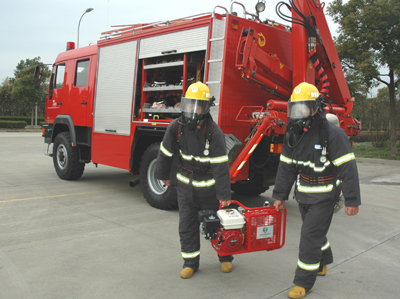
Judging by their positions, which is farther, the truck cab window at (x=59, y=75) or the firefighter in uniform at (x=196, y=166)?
the truck cab window at (x=59, y=75)

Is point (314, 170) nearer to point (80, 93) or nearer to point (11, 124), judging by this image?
point (80, 93)

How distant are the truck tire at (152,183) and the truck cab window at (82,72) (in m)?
2.73

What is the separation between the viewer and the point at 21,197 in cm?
712

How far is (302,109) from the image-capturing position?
343 cm

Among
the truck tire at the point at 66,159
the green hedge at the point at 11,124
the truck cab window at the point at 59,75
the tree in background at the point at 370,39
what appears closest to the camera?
the truck tire at the point at 66,159

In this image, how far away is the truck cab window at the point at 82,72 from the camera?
830 cm

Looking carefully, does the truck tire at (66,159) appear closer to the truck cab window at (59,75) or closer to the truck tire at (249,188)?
the truck cab window at (59,75)

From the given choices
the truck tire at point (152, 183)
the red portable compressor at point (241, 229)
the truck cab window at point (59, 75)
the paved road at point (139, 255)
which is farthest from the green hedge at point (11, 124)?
the red portable compressor at point (241, 229)

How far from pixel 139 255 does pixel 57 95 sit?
608 cm

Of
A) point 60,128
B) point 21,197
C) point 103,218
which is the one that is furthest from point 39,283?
point 60,128

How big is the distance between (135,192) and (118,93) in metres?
2.10

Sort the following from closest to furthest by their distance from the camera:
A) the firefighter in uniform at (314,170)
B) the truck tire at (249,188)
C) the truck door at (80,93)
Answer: the firefighter in uniform at (314,170) → the truck tire at (249,188) → the truck door at (80,93)

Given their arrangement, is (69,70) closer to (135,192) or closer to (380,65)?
(135,192)

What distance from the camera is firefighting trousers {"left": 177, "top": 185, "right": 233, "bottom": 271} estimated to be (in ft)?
12.6
